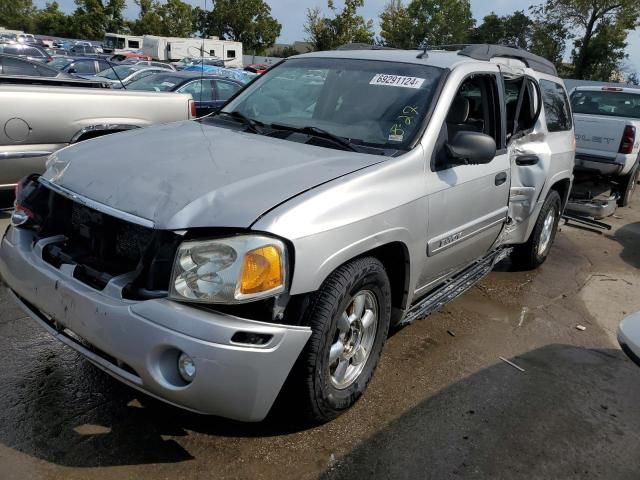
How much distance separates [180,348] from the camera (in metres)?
2.11

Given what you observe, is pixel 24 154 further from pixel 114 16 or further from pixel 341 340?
pixel 114 16

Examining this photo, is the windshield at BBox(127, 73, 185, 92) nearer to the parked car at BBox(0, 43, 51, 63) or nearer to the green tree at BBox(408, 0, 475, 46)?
the parked car at BBox(0, 43, 51, 63)

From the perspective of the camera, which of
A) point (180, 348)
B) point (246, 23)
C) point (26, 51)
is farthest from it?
point (246, 23)

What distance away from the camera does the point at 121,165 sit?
8.73 ft

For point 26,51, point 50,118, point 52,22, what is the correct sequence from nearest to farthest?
1. point 50,118
2. point 26,51
3. point 52,22

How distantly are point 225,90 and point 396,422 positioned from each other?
7.97 metres

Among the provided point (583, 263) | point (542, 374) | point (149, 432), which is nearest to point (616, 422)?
point (542, 374)

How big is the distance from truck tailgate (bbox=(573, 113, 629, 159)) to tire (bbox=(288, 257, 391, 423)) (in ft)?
20.7

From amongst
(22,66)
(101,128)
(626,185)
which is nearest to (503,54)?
(101,128)

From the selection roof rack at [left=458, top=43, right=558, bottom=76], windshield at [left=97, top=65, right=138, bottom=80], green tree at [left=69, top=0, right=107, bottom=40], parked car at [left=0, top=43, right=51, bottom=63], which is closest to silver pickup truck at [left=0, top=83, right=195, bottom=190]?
roof rack at [left=458, top=43, right=558, bottom=76]

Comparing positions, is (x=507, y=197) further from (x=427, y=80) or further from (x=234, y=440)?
(x=234, y=440)

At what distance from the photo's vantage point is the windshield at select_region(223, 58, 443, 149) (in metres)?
3.19

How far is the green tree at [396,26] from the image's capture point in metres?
50.2

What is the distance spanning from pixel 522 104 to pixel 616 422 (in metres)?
2.68
